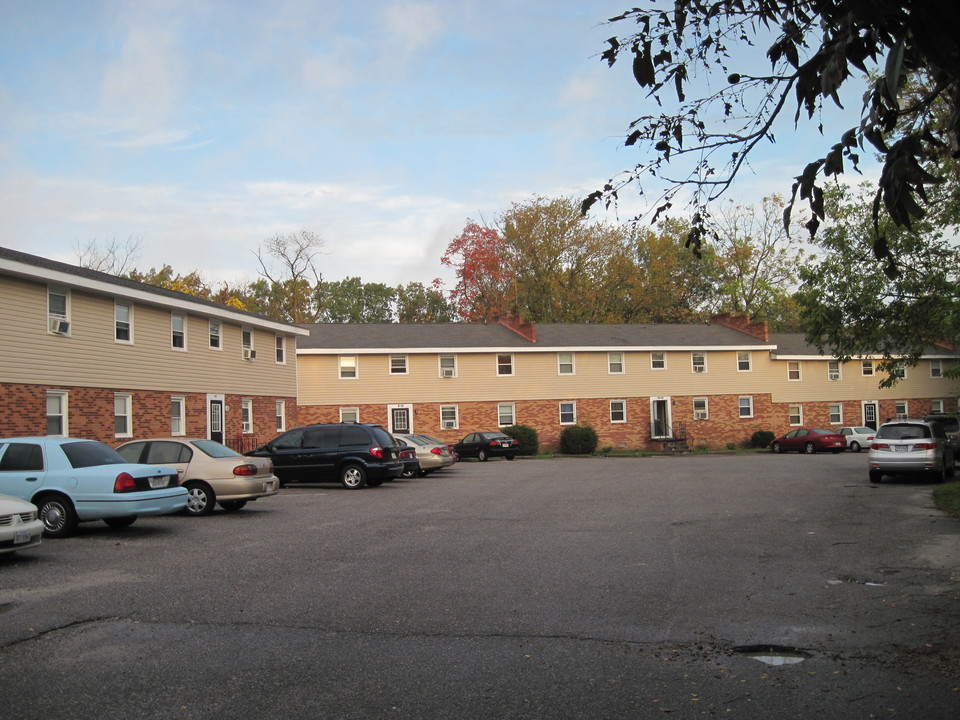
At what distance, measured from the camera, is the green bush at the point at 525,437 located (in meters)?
44.3

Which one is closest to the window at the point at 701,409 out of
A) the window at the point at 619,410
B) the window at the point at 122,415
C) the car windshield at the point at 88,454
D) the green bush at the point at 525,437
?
the window at the point at 619,410

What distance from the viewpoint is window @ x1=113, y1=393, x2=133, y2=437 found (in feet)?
84.4

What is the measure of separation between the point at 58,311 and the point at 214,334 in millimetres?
7922

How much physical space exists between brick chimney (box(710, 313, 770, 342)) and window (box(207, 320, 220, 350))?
3195 cm

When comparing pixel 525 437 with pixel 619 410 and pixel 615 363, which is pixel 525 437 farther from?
pixel 615 363

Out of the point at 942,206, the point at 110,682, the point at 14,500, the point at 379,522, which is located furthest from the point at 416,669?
the point at 942,206

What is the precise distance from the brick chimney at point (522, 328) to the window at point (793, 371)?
15418 mm

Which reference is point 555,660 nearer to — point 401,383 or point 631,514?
point 631,514

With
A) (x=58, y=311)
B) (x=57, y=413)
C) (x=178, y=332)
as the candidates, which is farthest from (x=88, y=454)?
(x=178, y=332)

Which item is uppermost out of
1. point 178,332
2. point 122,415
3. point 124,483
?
point 178,332

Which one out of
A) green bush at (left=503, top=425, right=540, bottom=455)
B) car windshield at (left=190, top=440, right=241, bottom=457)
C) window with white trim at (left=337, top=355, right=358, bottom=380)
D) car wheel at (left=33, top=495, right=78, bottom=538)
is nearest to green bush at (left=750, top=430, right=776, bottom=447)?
green bush at (left=503, top=425, right=540, bottom=455)

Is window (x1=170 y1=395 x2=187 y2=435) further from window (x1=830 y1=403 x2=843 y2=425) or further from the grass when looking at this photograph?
window (x1=830 y1=403 x2=843 y2=425)

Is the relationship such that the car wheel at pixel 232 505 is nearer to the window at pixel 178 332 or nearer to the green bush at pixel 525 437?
the window at pixel 178 332

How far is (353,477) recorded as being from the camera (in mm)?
22516
